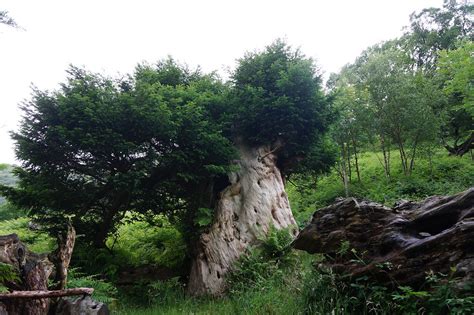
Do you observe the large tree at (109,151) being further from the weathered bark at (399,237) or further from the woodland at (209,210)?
the weathered bark at (399,237)

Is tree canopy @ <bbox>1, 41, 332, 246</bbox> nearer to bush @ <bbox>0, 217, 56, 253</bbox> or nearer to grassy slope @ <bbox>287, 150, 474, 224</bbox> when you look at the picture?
bush @ <bbox>0, 217, 56, 253</bbox>

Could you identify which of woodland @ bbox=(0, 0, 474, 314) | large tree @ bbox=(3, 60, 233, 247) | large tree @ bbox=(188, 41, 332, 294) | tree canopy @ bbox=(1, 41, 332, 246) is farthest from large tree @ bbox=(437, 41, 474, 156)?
large tree @ bbox=(3, 60, 233, 247)

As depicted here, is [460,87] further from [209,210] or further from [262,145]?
[209,210]

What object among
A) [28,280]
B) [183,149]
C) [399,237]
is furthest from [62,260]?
[399,237]

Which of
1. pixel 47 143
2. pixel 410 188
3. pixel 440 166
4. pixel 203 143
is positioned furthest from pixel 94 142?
pixel 440 166

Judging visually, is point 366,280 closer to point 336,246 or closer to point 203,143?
point 336,246

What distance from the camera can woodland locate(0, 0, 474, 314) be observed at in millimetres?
4023

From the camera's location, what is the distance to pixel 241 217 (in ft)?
30.4

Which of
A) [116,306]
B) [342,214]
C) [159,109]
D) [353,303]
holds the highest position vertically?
[159,109]

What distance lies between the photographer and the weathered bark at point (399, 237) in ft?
11.7

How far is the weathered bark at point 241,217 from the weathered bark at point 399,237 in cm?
346

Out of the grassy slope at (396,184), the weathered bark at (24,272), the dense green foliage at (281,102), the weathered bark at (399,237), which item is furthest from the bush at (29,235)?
the grassy slope at (396,184)

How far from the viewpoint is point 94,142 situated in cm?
728

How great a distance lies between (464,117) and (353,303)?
2318 centimetres
